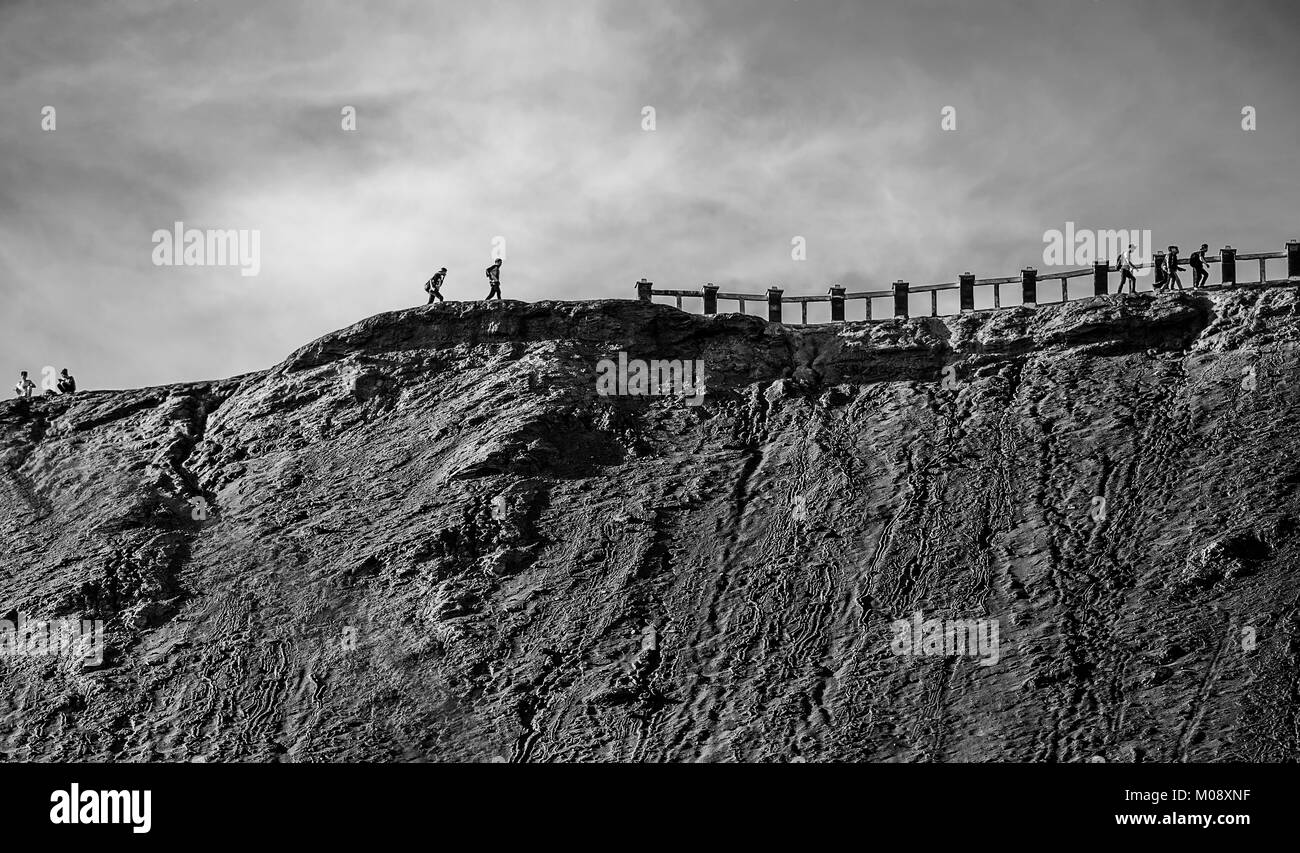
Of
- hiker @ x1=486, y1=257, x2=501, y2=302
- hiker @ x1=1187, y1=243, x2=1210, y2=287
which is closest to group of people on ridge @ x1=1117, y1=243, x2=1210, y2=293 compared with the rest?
hiker @ x1=1187, y1=243, x2=1210, y2=287

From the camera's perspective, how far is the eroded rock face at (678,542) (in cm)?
2741

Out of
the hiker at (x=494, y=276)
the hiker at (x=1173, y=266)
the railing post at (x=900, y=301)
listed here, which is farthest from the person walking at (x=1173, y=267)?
the hiker at (x=494, y=276)

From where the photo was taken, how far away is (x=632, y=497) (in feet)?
110

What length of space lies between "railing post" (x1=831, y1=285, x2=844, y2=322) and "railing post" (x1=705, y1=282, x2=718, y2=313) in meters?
2.83

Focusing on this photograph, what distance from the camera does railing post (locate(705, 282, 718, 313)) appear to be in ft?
132

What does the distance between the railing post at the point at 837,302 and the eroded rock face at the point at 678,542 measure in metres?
1.49

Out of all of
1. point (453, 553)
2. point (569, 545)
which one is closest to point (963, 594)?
point (569, 545)

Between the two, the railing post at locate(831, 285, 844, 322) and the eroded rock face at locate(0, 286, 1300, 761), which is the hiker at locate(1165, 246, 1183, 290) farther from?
the railing post at locate(831, 285, 844, 322)

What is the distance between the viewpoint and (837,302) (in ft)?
130

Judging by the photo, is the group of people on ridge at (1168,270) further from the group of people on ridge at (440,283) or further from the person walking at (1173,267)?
the group of people on ridge at (440,283)

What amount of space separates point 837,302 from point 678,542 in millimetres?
10171

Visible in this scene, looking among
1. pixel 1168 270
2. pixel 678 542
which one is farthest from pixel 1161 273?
pixel 678 542
